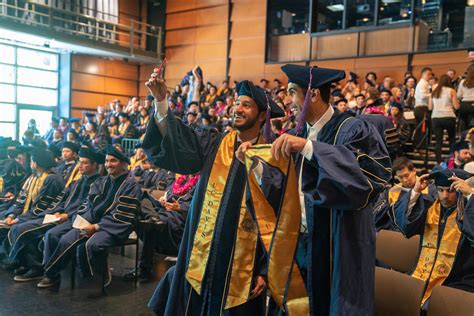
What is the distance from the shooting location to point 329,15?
42.3ft

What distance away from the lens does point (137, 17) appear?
16.8 metres

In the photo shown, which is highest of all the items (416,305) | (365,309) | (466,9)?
(466,9)

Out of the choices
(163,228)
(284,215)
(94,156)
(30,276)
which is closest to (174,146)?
(284,215)

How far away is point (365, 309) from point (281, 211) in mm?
507

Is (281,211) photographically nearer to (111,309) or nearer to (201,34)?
(111,309)

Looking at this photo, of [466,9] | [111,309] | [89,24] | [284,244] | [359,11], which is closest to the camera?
[284,244]

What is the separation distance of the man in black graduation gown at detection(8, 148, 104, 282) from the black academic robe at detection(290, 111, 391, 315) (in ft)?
12.0

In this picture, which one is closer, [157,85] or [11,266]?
[157,85]

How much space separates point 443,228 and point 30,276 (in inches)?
158

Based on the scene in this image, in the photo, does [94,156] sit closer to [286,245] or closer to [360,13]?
[286,245]

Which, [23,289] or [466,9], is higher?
[466,9]

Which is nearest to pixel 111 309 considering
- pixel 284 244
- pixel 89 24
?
pixel 284 244

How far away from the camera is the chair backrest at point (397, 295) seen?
89.7 inches

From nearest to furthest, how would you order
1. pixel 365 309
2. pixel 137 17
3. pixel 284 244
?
→ pixel 365 309 → pixel 284 244 → pixel 137 17
